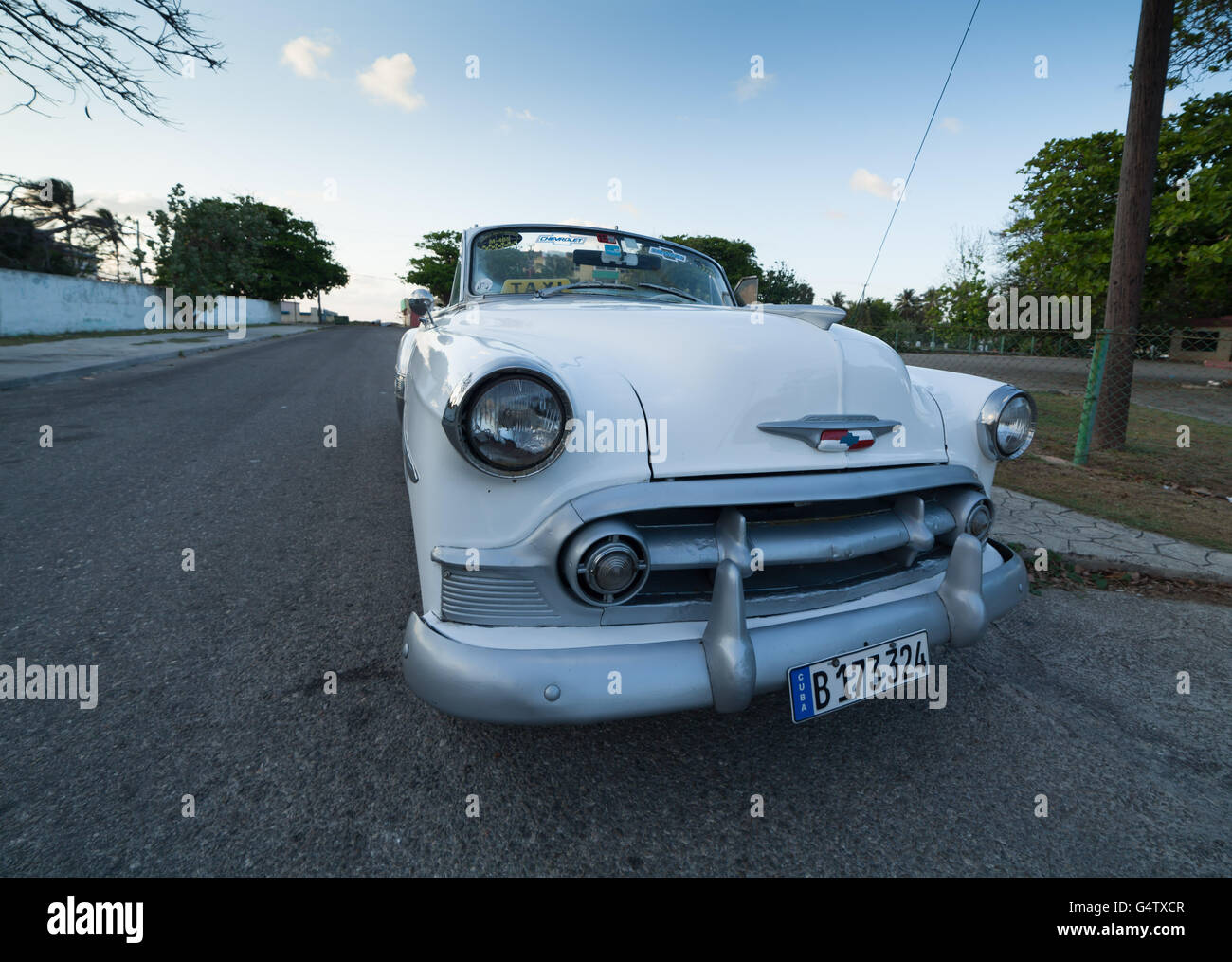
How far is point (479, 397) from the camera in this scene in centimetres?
140

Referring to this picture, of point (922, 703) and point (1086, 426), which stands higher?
point (1086, 426)

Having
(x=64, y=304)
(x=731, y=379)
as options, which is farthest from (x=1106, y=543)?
(x=64, y=304)

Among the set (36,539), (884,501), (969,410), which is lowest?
(36,539)

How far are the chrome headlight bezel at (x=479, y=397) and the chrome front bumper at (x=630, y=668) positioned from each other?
41 centimetres

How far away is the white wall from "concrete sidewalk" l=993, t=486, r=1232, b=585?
72.1 feet

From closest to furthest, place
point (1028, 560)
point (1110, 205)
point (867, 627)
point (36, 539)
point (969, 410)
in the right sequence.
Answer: point (867, 627)
point (969, 410)
point (36, 539)
point (1028, 560)
point (1110, 205)

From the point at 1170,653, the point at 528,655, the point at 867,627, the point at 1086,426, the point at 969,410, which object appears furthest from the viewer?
the point at 1086,426

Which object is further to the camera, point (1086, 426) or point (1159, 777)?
point (1086, 426)

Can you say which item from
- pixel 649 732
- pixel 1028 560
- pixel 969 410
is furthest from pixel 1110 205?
pixel 649 732

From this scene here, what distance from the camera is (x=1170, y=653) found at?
254 centimetres

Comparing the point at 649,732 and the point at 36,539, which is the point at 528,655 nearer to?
the point at 649,732

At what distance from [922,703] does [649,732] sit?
1003 millimetres

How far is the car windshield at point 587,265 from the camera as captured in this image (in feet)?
9.92

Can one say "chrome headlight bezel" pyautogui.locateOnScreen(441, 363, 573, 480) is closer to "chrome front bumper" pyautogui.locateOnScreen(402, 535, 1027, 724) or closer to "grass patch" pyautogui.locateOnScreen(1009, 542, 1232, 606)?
"chrome front bumper" pyautogui.locateOnScreen(402, 535, 1027, 724)
